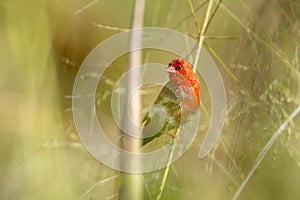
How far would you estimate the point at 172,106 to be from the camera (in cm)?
98

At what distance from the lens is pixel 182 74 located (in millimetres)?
985

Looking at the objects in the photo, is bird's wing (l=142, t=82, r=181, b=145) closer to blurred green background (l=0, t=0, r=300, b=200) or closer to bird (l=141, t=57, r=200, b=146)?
bird (l=141, t=57, r=200, b=146)

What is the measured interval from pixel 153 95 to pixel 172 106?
9 centimetres

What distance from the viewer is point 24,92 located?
123 centimetres

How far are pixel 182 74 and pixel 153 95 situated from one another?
0.33 ft

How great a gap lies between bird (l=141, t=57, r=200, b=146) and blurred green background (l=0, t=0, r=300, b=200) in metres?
0.11

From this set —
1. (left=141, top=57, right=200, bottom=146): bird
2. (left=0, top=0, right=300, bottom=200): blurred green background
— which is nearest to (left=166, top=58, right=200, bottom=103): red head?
(left=141, top=57, right=200, bottom=146): bird

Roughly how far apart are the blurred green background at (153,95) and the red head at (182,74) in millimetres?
102

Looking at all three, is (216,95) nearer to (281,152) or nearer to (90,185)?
(281,152)

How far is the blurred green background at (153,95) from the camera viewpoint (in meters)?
1.13

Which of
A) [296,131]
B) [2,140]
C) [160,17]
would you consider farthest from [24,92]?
[296,131]

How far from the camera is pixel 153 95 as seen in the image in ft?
3.50

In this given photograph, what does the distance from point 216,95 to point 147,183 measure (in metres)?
0.24

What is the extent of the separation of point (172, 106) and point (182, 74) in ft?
0.18
